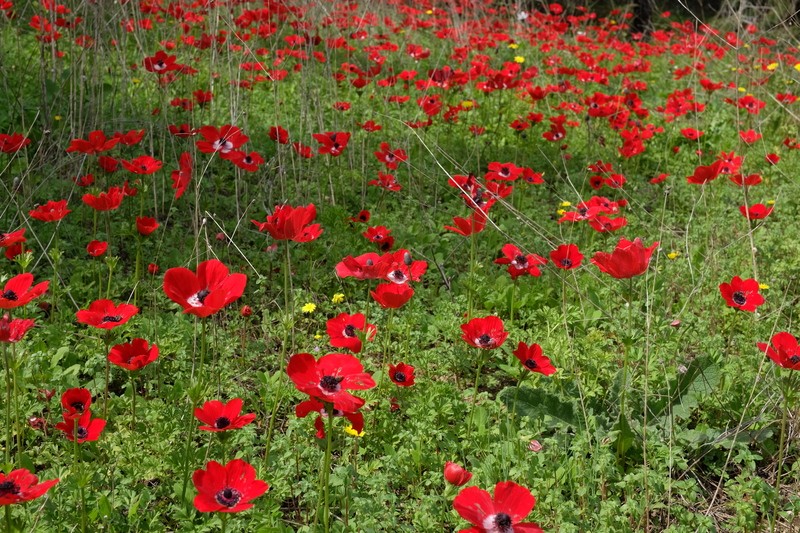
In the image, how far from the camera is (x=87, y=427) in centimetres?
177

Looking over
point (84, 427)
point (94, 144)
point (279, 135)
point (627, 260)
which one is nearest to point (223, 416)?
point (84, 427)

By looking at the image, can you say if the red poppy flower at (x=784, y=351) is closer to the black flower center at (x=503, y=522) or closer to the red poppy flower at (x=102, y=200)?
the black flower center at (x=503, y=522)

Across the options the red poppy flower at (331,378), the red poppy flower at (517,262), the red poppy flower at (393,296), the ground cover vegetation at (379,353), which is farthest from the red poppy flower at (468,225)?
the red poppy flower at (331,378)

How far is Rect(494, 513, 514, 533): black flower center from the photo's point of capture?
141cm

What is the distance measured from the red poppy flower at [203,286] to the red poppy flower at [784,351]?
1220 mm

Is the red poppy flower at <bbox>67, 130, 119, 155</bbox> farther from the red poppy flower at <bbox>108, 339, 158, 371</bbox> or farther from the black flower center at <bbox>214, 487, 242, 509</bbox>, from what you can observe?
the black flower center at <bbox>214, 487, 242, 509</bbox>

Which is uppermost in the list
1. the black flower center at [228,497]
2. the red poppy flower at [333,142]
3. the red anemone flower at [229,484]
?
the red anemone flower at [229,484]

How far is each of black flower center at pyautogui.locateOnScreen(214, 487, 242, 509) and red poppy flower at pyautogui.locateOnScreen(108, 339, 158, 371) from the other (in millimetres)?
462

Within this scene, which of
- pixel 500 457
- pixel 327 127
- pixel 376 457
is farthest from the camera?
pixel 327 127

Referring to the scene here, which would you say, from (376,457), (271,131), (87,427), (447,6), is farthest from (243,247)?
(447,6)

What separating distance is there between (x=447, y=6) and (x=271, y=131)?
4165 mm

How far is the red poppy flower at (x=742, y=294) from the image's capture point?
2.31 m

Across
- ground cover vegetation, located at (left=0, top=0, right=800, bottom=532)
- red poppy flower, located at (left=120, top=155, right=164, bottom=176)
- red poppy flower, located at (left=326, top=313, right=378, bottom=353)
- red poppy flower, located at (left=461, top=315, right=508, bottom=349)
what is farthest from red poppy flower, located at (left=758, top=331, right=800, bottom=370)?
red poppy flower, located at (left=120, top=155, right=164, bottom=176)

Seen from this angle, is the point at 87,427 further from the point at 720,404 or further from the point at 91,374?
the point at 720,404
